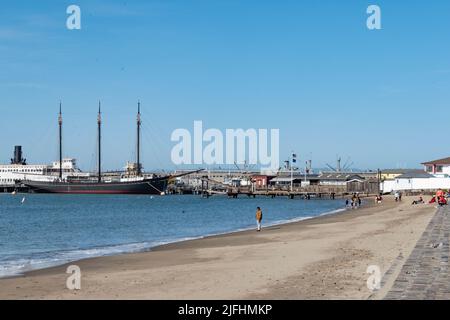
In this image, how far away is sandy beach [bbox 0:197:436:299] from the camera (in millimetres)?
14039

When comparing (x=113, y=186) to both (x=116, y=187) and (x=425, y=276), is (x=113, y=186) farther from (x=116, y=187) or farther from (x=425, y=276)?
(x=425, y=276)

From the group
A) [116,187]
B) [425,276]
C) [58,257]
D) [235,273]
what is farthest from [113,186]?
[425,276]

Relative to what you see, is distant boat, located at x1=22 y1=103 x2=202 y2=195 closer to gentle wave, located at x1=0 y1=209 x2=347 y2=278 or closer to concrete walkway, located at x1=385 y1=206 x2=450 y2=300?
gentle wave, located at x1=0 y1=209 x2=347 y2=278

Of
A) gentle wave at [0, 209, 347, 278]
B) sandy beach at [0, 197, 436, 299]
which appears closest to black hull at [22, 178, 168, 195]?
gentle wave at [0, 209, 347, 278]

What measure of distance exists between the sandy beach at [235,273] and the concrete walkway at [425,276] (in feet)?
0.92

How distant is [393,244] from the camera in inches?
926

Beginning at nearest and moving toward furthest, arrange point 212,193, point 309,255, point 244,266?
point 244,266, point 309,255, point 212,193

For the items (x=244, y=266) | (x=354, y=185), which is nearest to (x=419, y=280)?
(x=244, y=266)

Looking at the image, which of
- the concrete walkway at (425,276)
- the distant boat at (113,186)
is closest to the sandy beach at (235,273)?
the concrete walkway at (425,276)

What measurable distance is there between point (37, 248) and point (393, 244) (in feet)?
55.9

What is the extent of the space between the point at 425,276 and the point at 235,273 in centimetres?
544

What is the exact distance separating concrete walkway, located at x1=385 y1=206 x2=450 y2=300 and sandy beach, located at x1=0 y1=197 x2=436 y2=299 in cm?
28

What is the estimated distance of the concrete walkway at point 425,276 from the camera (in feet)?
39.3
